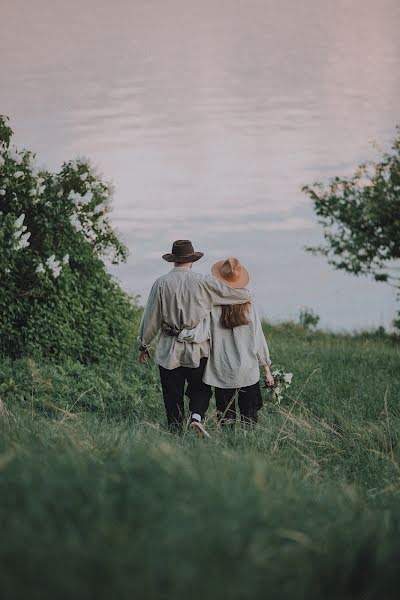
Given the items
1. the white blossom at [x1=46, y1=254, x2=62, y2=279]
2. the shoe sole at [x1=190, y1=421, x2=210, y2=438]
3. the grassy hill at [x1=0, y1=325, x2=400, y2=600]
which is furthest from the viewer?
the white blossom at [x1=46, y1=254, x2=62, y2=279]

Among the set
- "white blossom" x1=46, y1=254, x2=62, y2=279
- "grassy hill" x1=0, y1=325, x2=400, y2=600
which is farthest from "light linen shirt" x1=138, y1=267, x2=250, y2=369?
"white blossom" x1=46, y1=254, x2=62, y2=279

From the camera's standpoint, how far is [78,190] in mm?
12039

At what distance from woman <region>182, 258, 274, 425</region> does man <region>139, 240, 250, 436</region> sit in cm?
10

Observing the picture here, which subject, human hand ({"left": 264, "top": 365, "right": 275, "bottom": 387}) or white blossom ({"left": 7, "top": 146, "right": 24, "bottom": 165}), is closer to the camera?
human hand ({"left": 264, "top": 365, "right": 275, "bottom": 387})

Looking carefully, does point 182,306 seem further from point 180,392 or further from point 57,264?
point 57,264

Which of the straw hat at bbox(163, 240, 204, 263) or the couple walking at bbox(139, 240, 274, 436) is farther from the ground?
the straw hat at bbox(163, 240, 204, 263)

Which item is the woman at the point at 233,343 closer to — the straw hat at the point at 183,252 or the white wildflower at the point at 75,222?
the straw hat at the point at 183,252

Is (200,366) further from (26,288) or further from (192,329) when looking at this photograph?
(26,288)

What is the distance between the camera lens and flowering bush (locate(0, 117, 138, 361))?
11164 mm

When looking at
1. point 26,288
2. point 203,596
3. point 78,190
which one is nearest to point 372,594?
point 203,596

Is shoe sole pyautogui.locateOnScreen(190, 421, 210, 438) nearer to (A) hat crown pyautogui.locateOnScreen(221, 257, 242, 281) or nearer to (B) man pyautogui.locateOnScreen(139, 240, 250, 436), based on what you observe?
(B) man pyautogui.locateOnScreen(139, 240, 250, 436)

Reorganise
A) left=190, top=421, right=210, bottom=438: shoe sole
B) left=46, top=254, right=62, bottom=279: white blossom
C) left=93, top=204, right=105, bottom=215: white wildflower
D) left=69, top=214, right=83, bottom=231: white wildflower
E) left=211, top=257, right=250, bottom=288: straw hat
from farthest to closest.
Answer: left=93, top=204, right=105, bottom=215: white wildflower, left=69, top=214, right=83, bottom=231: white wildflower, left=46, top=254, right=62, bottom=279: white blossom, left=211, top=257, right=250, bottom=288: straw hat, left=190, top=421, right=210, bottom=438: shoe sole

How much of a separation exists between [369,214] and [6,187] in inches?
435

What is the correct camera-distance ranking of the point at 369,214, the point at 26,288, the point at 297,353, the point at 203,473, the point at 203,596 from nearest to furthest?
the point at 203,596 → the point at 203,473 → the point at 26,288 → the point at 297,353 → the point at 369,214
